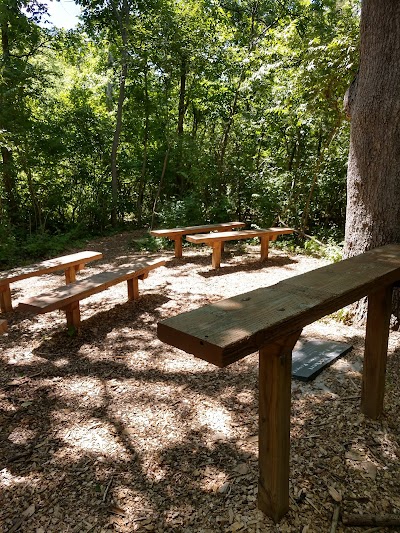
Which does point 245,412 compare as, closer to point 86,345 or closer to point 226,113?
point 86,345

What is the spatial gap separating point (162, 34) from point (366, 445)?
10824 mm

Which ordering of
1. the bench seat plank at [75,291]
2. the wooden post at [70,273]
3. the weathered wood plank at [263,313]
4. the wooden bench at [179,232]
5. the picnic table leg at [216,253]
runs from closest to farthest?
the weathered wood plank at [263,313], the bench seat plank at [75,291], the wooden post at [70,273], the picnic table leg at [216,253], the wooden bench at [179,232]

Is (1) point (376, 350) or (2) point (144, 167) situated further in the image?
(2) point (144, 167)

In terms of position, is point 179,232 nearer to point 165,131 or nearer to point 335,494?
point 165,131

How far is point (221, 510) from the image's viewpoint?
6.06 ft

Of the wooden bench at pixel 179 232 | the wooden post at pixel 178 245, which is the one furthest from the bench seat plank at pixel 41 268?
the wooden post at pixel 178 245

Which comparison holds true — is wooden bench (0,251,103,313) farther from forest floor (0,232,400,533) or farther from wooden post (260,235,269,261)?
wooden post (260,235,269,261)

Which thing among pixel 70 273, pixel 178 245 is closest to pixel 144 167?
pixel 178 245

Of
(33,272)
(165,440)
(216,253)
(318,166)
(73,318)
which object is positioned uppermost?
(318,166)

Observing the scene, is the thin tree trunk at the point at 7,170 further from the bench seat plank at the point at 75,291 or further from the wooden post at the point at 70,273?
the bench seat plank at the point at 75,291

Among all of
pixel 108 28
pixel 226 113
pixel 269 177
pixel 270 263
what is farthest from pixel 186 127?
pixel 270 263

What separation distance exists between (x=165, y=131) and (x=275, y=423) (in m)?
11.2

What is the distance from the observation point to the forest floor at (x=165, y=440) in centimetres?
185

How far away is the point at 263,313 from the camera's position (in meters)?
1.49
